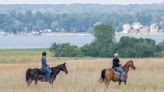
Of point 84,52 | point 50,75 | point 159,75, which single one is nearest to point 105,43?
point 84,52

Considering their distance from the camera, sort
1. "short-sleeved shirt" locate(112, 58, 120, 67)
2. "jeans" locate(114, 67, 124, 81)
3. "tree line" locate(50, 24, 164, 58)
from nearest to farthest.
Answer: "short-sleeved shirt" locate(112, 58, 120, 67) < "jeans" locate(114, 67, 124, 81) < "tree line" locate(50, 24, 164, 58)

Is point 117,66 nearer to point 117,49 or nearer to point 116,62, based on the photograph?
point 116,62

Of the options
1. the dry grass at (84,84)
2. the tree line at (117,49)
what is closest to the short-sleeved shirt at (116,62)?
the dry grass at (84,84)

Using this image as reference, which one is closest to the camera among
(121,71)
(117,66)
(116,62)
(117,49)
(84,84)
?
(116,62)

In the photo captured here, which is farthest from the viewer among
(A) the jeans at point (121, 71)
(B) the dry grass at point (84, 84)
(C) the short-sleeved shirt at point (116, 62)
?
(A) the jeans at point (121, 71)

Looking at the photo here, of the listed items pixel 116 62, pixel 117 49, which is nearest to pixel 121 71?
pixel 116 62

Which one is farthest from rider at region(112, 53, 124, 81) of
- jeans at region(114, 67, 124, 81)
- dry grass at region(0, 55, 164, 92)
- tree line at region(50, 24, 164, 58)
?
tree line at region(50, 24, 164, 58)

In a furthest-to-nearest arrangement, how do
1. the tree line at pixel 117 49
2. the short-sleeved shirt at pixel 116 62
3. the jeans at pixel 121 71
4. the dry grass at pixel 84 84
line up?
the tree line at pixel 117 49 < the jeans at pixel 121 71 < the short-sleeved shirt at pixel 116 62 < the dry grass at pixel 84 84

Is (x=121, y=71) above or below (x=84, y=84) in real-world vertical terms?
above

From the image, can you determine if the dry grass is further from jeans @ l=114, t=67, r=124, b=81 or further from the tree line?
the tree line

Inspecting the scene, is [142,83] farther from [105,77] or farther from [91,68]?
[91,68]

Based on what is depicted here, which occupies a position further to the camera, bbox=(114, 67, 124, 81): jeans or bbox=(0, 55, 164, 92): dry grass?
bbox=(114, 67, 124, 81): jeans

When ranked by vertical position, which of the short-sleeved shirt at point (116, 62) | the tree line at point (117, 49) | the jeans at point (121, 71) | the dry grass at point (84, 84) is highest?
the short-sleeved shirt at point (116, 62)

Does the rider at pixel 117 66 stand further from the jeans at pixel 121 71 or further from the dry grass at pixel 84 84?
the dry grass at pixel 84 84
